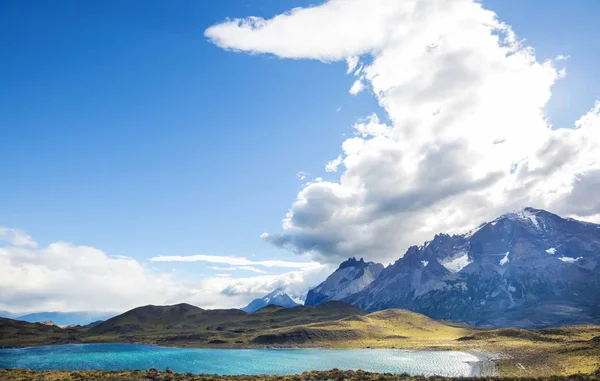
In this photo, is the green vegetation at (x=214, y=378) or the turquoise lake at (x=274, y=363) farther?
the turquoise lake at (x=274, y=363)

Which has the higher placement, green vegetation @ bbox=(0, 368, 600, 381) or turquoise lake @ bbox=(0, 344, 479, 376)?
green vegetation @ bbox=(0, 368, 600, 381)

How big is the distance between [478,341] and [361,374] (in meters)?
137

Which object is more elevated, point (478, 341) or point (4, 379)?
point (4, 379)

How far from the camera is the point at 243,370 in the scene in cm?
10575

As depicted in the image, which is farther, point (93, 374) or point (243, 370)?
point (243, 370)

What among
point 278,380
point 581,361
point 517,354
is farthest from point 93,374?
point 517,354

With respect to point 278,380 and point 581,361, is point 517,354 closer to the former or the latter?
point 581,361

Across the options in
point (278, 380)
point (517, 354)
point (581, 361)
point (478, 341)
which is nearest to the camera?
point (278, 380)

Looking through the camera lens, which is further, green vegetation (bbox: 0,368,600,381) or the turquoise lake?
the turquoise lake

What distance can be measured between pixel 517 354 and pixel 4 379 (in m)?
128

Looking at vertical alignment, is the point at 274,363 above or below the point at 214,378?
below

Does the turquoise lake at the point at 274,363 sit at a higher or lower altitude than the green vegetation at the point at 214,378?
lower

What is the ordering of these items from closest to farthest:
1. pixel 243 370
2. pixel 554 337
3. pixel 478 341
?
1. pixel 243 370
2. pixel 554 337
3. pixel 478 341

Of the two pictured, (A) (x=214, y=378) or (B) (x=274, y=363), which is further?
(B) (x=274, y=363)
